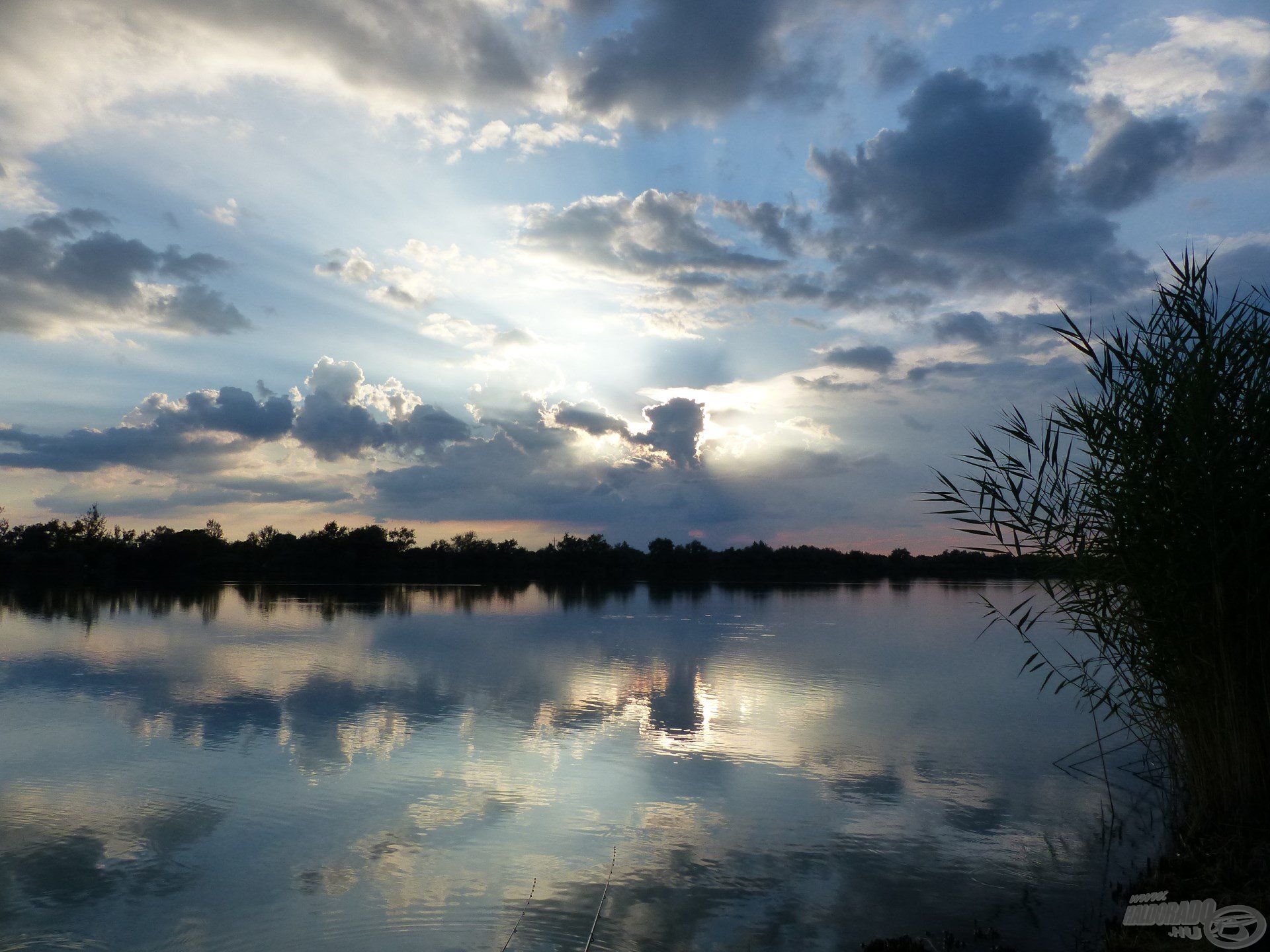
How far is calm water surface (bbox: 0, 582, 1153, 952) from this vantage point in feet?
20.0

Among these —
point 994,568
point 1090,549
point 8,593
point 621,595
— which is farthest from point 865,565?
point 1090,549

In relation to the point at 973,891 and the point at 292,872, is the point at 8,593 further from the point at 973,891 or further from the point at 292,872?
the point at 973,891

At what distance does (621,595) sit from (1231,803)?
52735 millimetres

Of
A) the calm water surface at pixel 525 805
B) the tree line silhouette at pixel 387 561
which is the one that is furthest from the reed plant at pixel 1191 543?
the tree line silhouette at pixel 387 561

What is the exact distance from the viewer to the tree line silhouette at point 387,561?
3169 inches

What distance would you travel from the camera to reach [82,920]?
19.3 feet
